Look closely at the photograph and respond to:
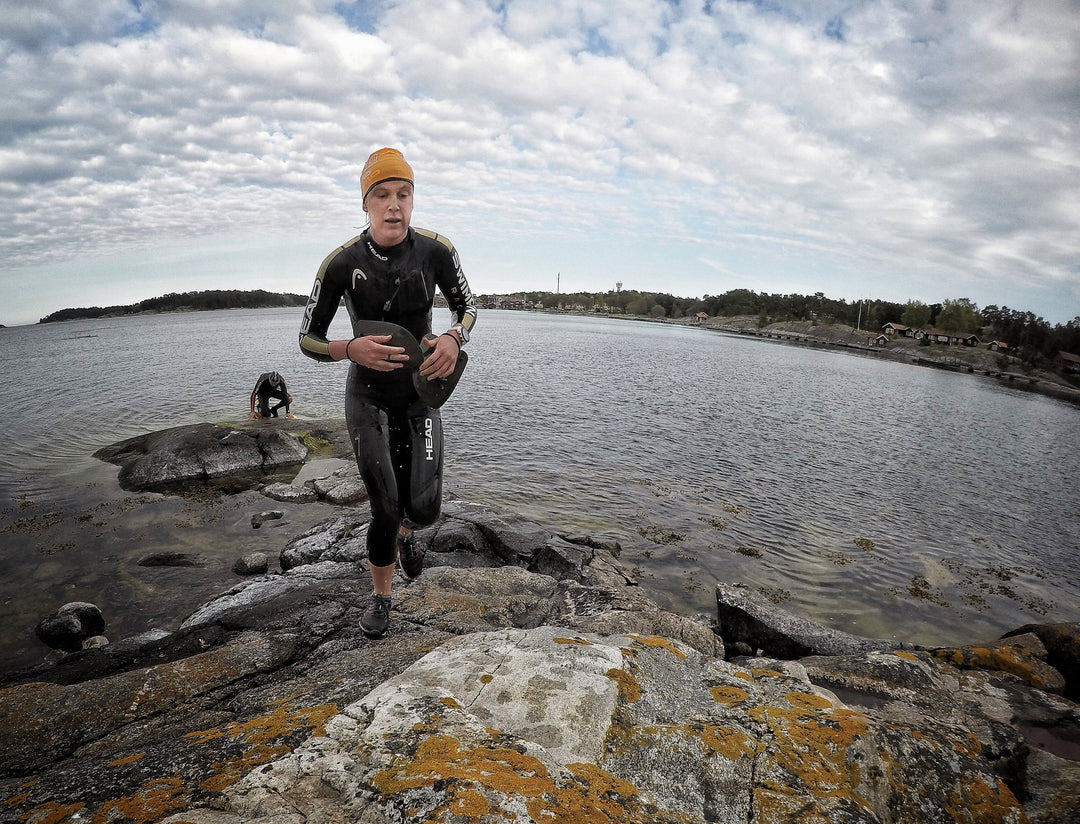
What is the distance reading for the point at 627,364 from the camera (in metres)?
57.5

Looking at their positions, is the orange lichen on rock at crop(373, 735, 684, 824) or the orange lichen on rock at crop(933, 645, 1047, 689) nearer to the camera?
the orange lichen on rock at crop(373, 735, 684, 824)

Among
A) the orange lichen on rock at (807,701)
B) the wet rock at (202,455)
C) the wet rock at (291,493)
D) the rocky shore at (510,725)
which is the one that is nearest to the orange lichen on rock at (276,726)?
the rocky shore at (510,725)

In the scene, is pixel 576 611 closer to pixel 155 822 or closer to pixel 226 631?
pixel 226 631

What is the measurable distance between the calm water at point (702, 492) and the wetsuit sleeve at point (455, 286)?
282 inches

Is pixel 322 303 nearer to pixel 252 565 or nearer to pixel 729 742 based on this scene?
pixel 729 742

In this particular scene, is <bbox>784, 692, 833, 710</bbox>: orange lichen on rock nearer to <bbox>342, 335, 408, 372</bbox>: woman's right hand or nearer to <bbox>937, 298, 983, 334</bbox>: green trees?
<bbox>342, 335, 408, 372</bbox>: woman's right hand

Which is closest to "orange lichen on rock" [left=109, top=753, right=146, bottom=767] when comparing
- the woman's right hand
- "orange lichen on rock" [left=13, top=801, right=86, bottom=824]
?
"orange lichen on rock" [left=13, top=801, right=86, bottom=824]

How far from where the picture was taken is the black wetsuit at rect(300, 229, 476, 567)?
15.4ft

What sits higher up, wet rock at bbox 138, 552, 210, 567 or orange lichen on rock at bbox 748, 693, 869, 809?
orange lichen on rock at bbox 748, 693, 869, 809

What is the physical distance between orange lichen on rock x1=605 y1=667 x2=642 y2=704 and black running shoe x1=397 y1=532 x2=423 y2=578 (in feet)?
10.9

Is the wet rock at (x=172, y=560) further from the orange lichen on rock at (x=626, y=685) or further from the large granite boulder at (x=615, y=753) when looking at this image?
the orange lichen on rock at (x=626, y=685)

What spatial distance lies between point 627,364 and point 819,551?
150ft

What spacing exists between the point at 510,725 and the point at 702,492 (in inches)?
578

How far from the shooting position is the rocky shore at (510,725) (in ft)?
7.36
